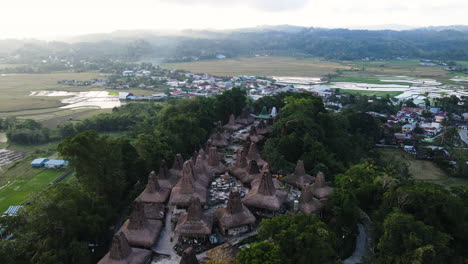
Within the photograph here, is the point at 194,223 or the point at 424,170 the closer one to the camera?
the point at 194,223

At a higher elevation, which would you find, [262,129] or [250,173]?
[262,129]

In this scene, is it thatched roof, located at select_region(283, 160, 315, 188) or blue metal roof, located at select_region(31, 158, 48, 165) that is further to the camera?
blue metal roof, located at select_region(31, 158, 48, 165)

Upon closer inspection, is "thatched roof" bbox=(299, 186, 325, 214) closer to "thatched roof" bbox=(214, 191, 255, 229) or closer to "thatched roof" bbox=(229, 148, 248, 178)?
"thatched roof" bbox=(214, 191, 255, 229)

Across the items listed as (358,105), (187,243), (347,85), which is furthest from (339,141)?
(347,85)

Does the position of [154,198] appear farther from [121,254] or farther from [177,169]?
[121,254]

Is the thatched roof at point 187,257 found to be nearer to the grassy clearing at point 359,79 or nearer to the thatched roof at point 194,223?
the thatched roof at point 194,223

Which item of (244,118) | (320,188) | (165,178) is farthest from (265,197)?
(244,118)

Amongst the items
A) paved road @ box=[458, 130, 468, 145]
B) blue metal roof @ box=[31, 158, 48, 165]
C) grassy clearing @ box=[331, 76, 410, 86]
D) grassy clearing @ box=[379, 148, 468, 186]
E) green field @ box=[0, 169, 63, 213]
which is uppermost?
grassy clearing @ box=[331, 76, 410, 86]

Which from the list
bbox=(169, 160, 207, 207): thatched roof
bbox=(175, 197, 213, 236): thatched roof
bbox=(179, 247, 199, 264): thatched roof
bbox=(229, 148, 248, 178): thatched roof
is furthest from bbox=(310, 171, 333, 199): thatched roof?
bbox=(179, 247, 199, 264): thatched roof
